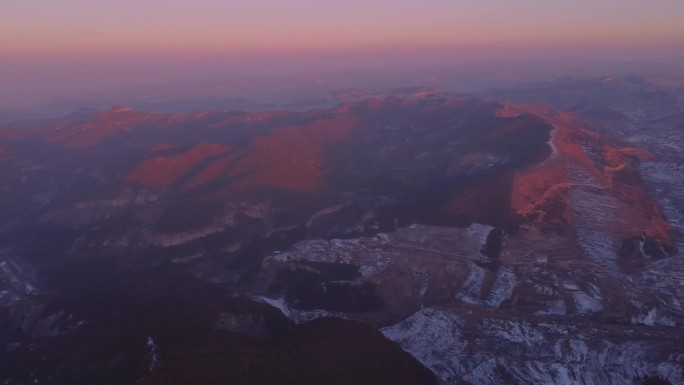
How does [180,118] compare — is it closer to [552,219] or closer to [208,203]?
[208,203]

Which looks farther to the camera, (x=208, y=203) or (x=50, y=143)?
(x=50, y=143)

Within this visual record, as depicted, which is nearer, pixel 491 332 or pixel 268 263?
pixel 491 332

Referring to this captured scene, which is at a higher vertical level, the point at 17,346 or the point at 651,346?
the point at 651,346

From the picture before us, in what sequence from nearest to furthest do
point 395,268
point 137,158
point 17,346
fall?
point 17,346 → point 395,268 → point 137,158

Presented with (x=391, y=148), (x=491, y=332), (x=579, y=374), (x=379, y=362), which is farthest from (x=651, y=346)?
(x=391, y=148)

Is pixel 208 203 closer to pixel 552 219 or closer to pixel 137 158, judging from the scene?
pixel 137 158

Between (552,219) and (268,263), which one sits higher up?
(552,219)

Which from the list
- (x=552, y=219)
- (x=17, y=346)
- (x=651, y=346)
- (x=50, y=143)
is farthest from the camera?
(x=50, y=143)

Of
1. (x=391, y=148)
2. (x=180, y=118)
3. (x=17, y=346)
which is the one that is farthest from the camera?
(x=180, y=118)

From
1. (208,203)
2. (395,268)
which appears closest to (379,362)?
(395,268)
